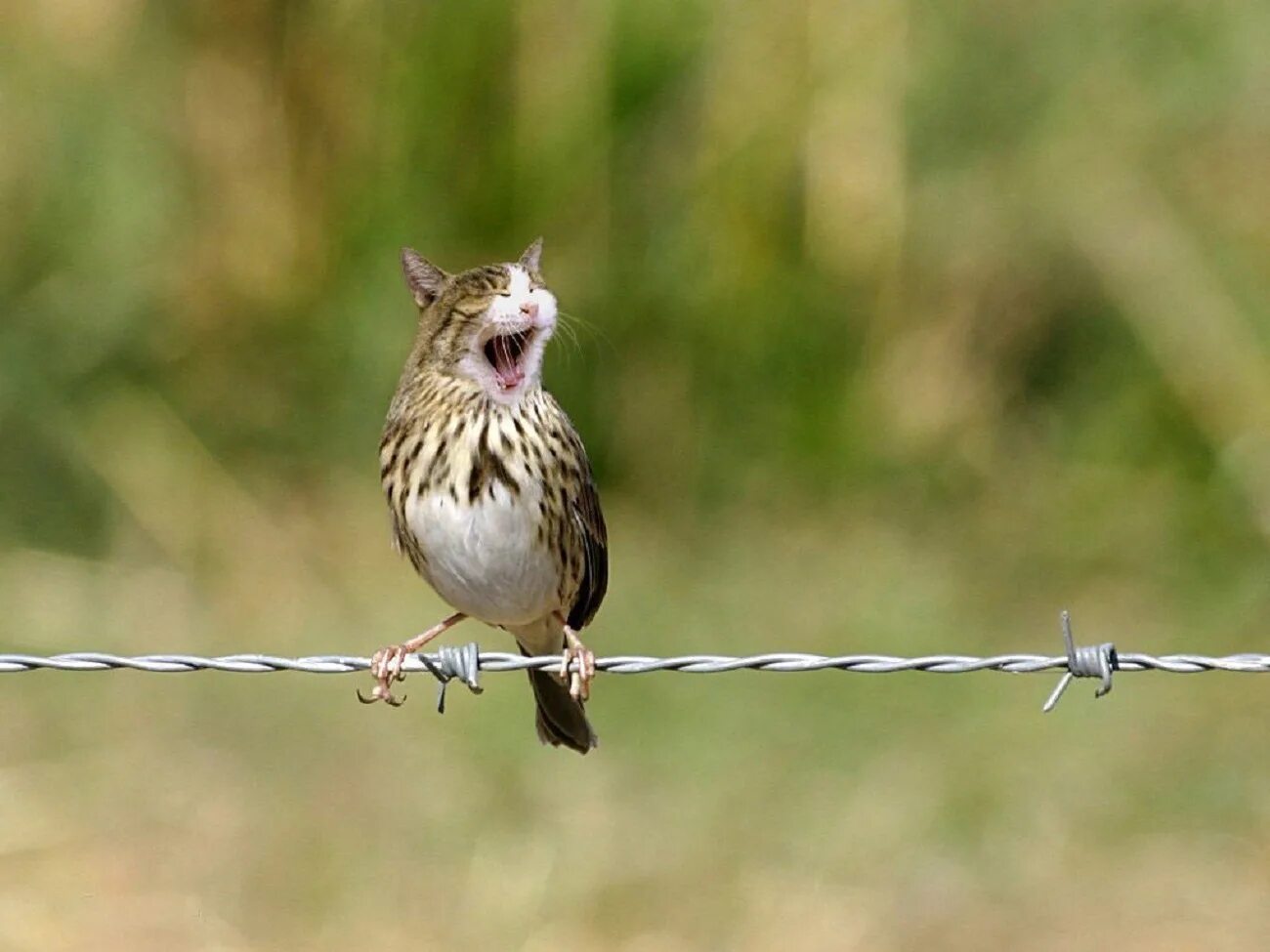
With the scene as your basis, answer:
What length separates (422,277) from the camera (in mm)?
5520

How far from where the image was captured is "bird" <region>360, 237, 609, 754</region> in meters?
5.19

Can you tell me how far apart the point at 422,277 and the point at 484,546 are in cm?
69

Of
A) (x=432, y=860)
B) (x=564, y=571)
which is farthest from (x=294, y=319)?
(x=564, y=571)

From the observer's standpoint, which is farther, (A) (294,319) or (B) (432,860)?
(A) (294,319)

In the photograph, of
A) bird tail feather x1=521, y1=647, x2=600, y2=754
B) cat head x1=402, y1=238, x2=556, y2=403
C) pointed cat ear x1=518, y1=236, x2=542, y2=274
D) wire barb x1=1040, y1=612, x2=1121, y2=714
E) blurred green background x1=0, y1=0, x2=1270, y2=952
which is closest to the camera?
wire barb x1=1040, y1=612, x2=1121, y2=714

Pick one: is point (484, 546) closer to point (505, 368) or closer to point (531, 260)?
point (505, 368)

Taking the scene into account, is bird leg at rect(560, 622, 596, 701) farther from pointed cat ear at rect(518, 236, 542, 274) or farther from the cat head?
pointed cat ear at rect(518, 236, 542, 274)

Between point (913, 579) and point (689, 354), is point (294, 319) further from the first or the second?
point (913, 579)

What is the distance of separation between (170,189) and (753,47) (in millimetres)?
2488

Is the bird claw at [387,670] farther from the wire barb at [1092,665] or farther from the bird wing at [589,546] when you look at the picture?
the wire barb at [1092,665]

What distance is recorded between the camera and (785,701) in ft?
26.3

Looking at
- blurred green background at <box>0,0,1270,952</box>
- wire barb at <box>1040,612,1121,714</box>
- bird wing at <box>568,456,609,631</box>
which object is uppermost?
blurred green background at <box>0,0,1270,952</box>

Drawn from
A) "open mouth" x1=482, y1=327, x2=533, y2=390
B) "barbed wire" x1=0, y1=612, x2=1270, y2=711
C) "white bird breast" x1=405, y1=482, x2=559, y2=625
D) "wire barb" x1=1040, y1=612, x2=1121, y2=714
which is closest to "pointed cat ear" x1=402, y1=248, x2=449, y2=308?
"open mouth" x1=482, y1=327, x2=533, y2=390

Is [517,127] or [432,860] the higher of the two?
[517,127]
